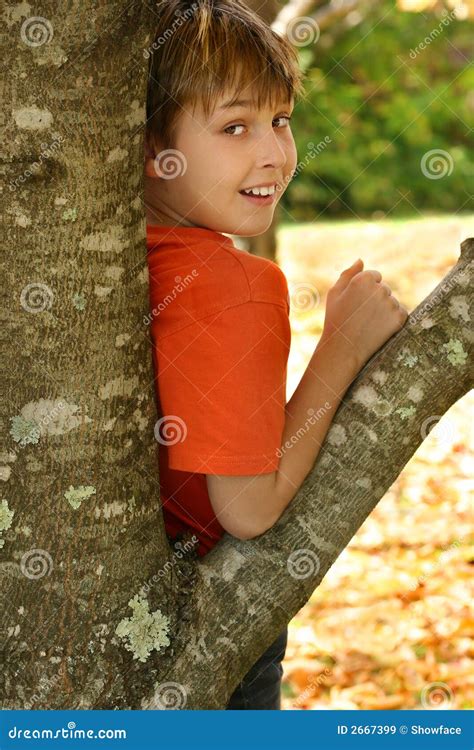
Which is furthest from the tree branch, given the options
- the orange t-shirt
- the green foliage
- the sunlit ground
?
the green foliage

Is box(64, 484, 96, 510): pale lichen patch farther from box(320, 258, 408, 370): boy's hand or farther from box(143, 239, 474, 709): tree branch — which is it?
box(320, 258, 408, 370): boy's hand

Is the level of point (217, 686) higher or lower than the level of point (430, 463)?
lower

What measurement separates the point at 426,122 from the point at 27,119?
38.5 feet

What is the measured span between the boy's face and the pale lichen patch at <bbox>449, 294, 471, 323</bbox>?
15.4 inches

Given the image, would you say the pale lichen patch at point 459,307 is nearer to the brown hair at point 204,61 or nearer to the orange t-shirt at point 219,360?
the orange t-shirt at point 219,360

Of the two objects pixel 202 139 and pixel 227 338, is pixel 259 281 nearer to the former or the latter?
pixel 227 338

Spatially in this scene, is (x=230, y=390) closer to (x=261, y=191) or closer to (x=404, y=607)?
(x=261, y=191)

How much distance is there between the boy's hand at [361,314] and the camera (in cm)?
172

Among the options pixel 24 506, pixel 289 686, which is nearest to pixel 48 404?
pixel 24 506

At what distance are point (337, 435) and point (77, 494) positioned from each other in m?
0.46

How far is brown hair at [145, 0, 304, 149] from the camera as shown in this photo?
1665 millimetres

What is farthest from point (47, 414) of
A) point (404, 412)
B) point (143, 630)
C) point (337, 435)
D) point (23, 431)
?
point (404, 412)

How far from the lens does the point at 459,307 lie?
63.4 inches

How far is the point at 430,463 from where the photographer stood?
502cm
